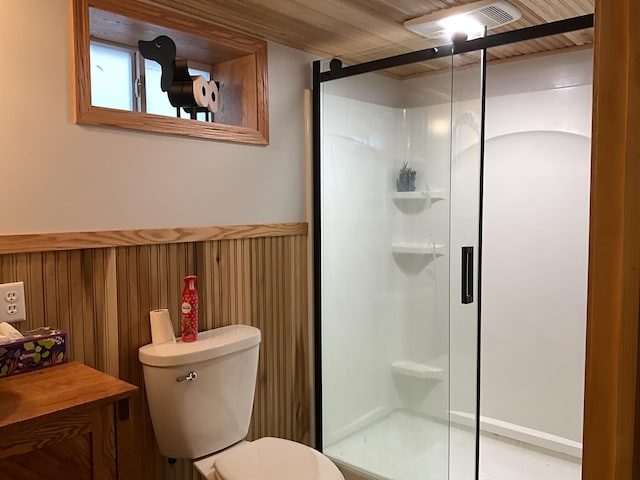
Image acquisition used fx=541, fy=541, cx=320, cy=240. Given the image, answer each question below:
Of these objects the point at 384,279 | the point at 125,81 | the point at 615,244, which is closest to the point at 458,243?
the point at 384,279

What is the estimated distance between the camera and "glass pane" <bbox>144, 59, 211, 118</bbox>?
2102mm

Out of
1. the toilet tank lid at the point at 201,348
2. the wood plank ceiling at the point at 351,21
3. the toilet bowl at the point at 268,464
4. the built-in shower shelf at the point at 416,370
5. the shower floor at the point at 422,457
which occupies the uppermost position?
the wood plank ceiling at the point at 351,21

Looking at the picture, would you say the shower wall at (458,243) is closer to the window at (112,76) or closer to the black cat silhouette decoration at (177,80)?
the black cat silhouette decoration at (177,80)

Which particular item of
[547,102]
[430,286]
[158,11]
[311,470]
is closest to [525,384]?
[430,286]

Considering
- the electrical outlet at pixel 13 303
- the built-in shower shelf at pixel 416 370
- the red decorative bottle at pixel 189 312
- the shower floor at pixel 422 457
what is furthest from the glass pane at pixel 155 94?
the shower floor at pixel 422 457

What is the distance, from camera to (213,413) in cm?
190

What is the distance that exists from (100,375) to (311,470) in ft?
2.40

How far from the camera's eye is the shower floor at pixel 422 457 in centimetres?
243

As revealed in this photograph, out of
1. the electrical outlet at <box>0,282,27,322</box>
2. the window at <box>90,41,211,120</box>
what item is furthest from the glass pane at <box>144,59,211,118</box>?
the electrical outlet at <box>0,282,27,322</box>

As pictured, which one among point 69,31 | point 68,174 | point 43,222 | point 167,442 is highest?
point 69,31

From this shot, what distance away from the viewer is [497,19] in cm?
220

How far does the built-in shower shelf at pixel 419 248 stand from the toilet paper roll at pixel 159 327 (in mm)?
1176

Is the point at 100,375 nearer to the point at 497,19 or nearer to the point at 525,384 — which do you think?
the point at 497,19

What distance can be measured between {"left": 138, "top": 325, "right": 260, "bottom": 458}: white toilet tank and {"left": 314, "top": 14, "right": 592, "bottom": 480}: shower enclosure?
0.69 metres
